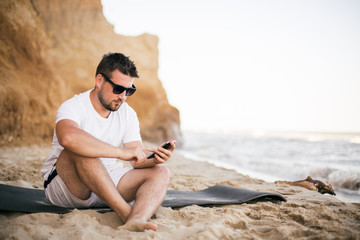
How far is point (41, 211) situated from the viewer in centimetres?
206

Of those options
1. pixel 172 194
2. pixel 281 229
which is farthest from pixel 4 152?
pixel 281 229

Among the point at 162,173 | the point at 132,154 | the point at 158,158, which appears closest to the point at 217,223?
the point at 162,173

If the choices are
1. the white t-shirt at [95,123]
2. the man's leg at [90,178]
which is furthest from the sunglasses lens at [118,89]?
the man's leg at [90,178]

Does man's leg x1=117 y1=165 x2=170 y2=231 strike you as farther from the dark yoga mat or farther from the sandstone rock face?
the sandstone rock face

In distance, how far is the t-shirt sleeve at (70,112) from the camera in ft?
6.43

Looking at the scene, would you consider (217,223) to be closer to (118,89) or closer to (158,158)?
(158,158)

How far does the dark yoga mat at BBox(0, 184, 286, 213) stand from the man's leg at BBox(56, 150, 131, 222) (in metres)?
0.37

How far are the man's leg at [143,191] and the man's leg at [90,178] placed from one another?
4.8 inches

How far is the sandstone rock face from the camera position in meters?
6.51

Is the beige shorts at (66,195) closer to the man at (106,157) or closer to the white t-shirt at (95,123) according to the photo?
the man at (106,157)

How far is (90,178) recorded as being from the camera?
185 centimetres

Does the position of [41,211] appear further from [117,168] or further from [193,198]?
[193,198]

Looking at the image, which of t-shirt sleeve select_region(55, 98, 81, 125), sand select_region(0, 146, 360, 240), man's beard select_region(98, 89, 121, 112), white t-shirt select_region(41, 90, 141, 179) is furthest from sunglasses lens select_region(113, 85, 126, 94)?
sand select_region(0, 146, 360, 240)

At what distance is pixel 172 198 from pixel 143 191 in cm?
87
